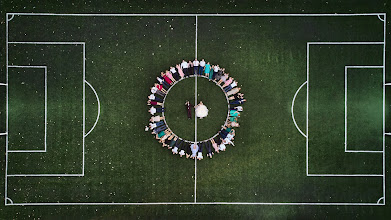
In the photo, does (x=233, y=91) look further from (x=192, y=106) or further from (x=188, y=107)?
(x=188, y=107)

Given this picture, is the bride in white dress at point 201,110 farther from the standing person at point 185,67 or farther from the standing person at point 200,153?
the standing person at point 185,67

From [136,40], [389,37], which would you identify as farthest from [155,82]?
[389,37]

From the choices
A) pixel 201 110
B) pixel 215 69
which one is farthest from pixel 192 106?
pixel 215 69

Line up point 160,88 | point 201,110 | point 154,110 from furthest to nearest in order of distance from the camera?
point 160,88
point 154,110
point 201,110

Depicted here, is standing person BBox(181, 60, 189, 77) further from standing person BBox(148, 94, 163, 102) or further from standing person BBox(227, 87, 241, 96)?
standing person BBox(227, 87, 241, 96)

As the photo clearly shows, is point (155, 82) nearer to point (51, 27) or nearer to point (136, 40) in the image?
point (136, 40)

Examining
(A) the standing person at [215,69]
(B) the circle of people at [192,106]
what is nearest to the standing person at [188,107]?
(B) the circle of people at [192,106]
